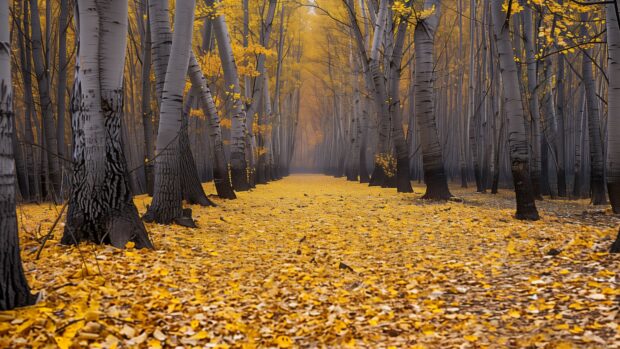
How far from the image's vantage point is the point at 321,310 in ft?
13.5

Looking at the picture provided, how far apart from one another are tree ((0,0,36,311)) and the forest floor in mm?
186

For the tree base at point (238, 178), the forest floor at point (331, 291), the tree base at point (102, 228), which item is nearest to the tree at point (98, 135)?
the tree base at point (102, 228)

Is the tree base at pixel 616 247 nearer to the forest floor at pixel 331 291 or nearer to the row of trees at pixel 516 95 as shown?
the forest floor at pixel 331 291

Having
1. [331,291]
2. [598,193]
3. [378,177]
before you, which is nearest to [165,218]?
[331,291]

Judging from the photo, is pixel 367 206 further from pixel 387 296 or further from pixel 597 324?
pixel 597 324

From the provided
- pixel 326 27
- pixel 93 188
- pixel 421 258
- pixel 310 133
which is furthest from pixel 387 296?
pixel 310 133

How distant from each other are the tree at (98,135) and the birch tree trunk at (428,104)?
824 centimetres

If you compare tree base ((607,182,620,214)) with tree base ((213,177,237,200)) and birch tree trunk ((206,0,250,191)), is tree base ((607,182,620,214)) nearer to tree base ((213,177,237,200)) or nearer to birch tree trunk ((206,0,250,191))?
tree base ((213,177,237,200))

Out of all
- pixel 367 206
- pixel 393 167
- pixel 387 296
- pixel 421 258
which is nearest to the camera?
pixel 387 296

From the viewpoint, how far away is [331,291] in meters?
4.67

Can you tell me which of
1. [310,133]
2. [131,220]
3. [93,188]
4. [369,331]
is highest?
[310,133]

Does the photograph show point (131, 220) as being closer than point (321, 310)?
No

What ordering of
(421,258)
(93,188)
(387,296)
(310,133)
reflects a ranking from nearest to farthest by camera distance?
(387,296) → (93,188) → (421,258) → (310,133)

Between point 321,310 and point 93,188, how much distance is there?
3.21 m
